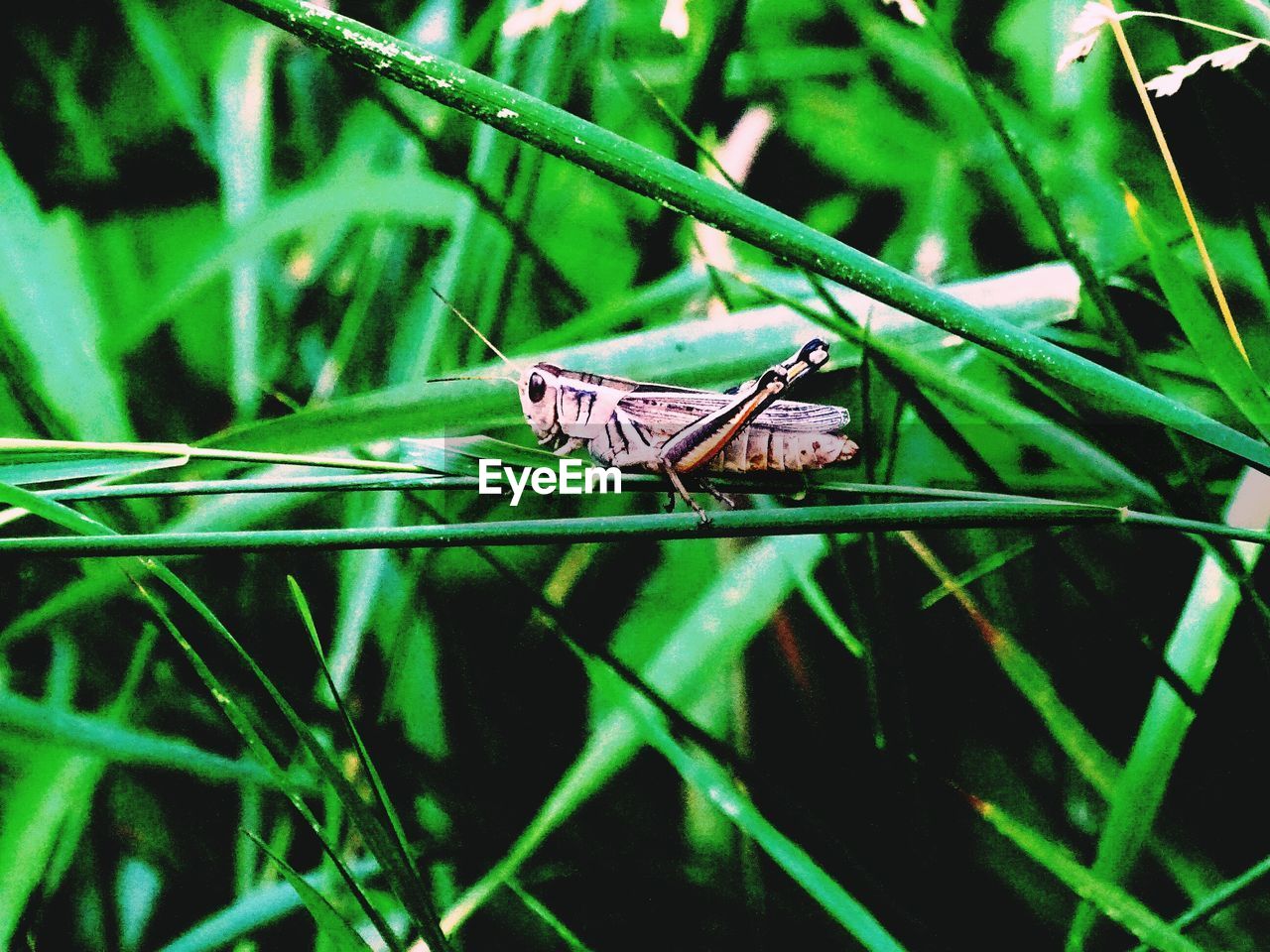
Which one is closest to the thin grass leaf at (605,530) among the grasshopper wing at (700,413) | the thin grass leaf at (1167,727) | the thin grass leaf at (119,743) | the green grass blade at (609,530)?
the green grass blade at (609,530)

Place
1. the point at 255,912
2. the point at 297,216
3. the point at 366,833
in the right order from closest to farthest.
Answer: the point at 366,833 → the point at 255,912 → the point at 297,216

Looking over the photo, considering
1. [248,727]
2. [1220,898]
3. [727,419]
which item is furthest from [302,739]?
[1220,898]

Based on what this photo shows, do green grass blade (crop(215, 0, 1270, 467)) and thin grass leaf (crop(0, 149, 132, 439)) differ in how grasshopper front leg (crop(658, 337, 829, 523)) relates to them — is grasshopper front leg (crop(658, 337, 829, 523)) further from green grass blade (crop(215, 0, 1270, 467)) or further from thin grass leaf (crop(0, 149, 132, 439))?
thin grass leaf (crop(0, 149, 132, 439))

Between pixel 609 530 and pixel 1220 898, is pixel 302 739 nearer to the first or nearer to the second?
pixel 609 530

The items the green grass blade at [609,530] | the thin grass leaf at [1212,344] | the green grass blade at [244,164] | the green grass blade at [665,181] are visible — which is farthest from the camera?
the green grass blade at [244,164]

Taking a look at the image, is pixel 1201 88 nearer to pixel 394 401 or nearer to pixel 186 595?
pixel 394 401

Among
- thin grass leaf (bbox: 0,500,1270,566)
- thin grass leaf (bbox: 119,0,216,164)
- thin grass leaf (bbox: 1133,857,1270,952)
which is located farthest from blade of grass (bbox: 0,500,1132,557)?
thin grass leaf (bbox: 119,0,216,164)

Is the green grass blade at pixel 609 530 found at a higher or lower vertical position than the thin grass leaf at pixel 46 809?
higher

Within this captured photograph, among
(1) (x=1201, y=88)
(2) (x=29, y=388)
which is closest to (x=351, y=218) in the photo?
(2) (x=29, y=388)

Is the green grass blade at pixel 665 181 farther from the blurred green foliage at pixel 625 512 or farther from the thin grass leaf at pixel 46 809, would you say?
the thin grass leaf at pixel 46 809
